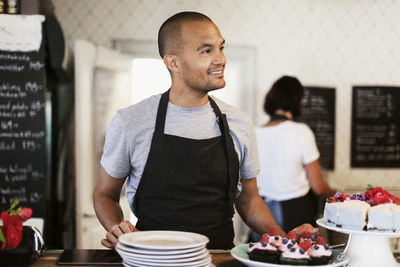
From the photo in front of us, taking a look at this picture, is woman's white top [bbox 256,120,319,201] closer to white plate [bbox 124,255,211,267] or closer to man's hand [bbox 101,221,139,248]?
man's hand [bbox 101,221,139,248]

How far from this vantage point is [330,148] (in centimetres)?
490

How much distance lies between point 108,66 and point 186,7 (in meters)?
1.03

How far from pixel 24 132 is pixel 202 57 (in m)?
1.69

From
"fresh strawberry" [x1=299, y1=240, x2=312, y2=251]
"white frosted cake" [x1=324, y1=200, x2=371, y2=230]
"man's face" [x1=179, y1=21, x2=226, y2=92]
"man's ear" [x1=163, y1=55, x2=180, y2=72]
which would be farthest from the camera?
"man's ear" [x1=163, y1=55, x2=180, y2=72]

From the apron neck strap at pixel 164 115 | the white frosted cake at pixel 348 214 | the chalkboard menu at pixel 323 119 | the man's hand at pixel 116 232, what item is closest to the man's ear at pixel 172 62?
the apron neck strap at pixel 164 115

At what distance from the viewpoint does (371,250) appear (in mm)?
1626

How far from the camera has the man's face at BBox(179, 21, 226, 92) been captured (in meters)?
1.91

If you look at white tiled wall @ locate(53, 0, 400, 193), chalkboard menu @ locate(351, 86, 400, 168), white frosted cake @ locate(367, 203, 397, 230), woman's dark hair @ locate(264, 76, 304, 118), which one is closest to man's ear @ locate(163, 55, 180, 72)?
white frosted cake @ locate(367, 203, 397, 230)

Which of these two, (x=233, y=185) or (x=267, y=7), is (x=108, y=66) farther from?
(x=233, y=185)

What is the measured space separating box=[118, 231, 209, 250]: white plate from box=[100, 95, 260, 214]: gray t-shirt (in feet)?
1.43

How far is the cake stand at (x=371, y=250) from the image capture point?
161 centimetres

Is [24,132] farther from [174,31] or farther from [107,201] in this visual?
[174,31]

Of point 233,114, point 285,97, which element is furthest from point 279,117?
point 233,114

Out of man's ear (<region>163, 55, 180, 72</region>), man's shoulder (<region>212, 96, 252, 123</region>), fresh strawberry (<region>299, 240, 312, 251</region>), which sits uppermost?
man's ear (<region>163, 55, 180, 72</region>)
